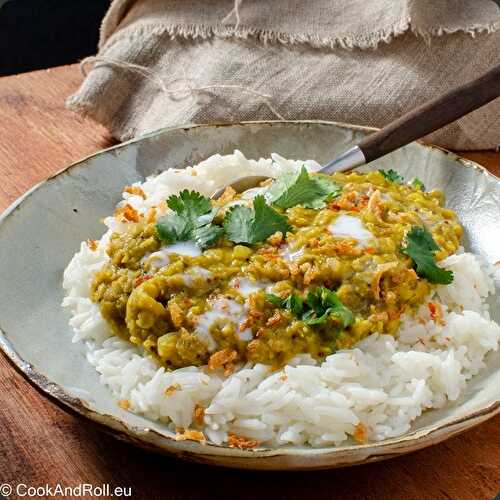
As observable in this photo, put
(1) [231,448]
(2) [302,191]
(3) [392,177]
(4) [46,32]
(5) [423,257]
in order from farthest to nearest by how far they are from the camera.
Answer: (4) [46,32] < (3) [392,177] < (2) [302,191] < (5) [423,257] < (1) [231,448]

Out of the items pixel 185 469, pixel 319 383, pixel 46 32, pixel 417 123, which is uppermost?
pixel 46 32

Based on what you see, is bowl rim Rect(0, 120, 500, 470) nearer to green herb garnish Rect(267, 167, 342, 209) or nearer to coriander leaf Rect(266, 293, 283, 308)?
coriander leaf Rect(266, 293, 283, 308)

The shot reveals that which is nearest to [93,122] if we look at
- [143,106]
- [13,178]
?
[143,106]

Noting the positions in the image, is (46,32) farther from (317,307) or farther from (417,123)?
(317,307)


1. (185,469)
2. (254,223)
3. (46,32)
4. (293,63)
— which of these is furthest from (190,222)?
(46,32)

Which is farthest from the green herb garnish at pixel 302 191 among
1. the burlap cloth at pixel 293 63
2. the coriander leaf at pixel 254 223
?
the burlap cloth at pixel 293 63

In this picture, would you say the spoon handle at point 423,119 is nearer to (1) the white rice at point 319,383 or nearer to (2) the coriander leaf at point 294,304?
(1) the white rice at point 319,383
